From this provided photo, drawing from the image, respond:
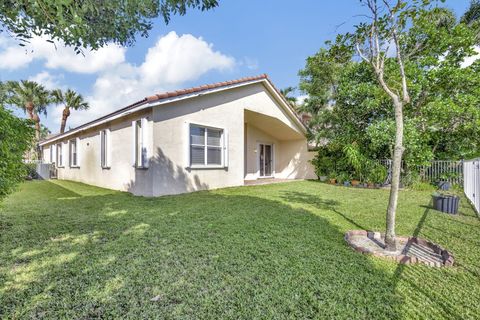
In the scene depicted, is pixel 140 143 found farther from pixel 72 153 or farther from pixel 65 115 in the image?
pixel 65 115

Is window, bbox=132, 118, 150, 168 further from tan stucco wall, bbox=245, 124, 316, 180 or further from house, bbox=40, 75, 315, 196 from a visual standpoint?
tan stucco wall, bbox=245, 124, 316, 180

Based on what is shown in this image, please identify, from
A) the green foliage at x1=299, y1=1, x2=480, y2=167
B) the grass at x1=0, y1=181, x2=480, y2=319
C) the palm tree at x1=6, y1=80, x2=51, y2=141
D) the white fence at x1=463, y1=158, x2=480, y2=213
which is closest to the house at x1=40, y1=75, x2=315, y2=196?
the green foliage at x1=299, y1=1, x2=480, y2=167

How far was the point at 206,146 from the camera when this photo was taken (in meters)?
10.9

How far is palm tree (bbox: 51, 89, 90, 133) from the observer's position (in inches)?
A: 1061

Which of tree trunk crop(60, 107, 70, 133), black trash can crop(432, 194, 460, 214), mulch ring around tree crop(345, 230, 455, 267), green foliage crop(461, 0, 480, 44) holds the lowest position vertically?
mulch ring around tree crop(345, 230, 455, 267)

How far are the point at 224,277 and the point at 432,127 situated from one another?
45.0 ft

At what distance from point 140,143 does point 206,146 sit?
2778mm

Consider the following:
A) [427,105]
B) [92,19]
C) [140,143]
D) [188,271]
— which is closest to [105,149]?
[140,143]

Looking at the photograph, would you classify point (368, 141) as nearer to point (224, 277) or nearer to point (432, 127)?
point (432, 127)

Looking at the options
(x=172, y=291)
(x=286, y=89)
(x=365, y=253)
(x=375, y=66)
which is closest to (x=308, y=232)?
(x=365, y=253)

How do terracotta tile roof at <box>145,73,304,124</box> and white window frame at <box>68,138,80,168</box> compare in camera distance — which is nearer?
terracotta tile roof at <box>145,73,304,124</box>

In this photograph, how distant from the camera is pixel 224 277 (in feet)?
10.1

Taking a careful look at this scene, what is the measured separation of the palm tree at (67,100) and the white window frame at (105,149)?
19.7m

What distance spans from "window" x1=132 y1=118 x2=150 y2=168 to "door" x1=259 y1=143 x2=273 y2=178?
9163 mm
